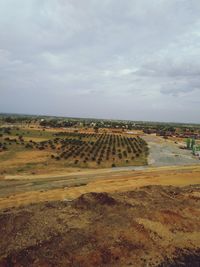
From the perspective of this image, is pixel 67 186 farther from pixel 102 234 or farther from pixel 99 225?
pixel 102 234

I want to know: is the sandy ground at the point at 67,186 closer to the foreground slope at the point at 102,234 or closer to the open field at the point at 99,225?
the open field at the point at 99,225

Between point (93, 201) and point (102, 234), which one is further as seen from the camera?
point (93, 201)

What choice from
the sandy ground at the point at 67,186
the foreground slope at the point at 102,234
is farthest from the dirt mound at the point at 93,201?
the sandy ground at the point at 67,186

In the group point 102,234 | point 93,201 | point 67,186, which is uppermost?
point 93,201

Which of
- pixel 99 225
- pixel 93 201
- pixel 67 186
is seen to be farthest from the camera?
pixel 67 186

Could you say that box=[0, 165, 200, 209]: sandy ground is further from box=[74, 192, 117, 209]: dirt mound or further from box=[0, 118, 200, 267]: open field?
box=[74, 192, 117, 209]: dirt mound

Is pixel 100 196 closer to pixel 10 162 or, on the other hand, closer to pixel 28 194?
pixel 28 194

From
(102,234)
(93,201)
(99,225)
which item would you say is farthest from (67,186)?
(102,234)

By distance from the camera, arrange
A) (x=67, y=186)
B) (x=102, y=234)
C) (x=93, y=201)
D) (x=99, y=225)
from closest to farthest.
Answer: (x=102, y=234) < (x=99, y=225) < (x=93, y=201) < (x=67, y=186)
